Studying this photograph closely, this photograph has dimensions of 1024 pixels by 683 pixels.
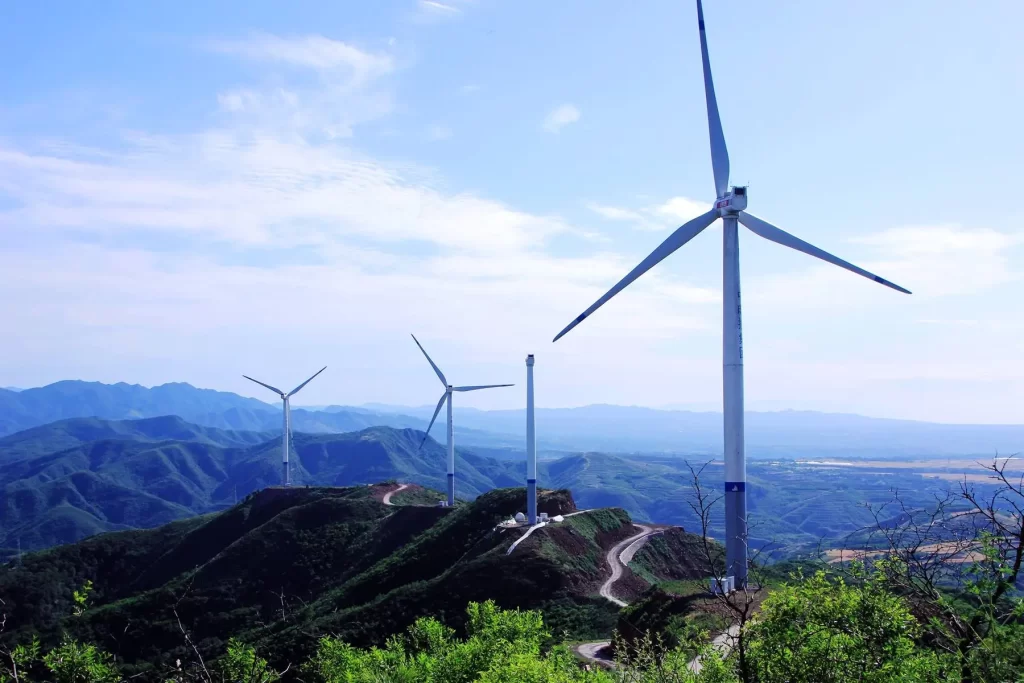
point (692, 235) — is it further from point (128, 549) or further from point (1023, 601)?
point (128, 549)

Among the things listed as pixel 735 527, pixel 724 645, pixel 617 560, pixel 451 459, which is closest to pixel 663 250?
pixel 735 527

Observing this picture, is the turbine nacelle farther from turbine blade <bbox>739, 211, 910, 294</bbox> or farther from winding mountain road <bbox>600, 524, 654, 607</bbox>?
winding mountain road <bbox>600, 524, 654, 607</bbox>

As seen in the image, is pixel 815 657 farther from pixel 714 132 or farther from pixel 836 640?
pixel 714 132

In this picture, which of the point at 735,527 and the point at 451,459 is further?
the point at 451,459

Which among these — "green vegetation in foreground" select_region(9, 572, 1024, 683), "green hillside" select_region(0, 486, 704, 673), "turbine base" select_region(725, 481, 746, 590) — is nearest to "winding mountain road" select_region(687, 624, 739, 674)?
"green vegetation in foreground" select_region(9, 572, 1024, 683)

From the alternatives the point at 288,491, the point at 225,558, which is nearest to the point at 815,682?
the point at 225,558
